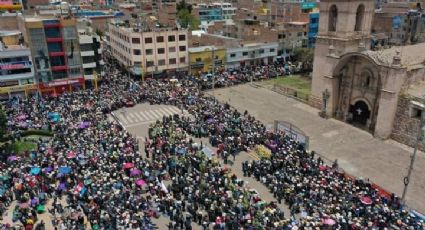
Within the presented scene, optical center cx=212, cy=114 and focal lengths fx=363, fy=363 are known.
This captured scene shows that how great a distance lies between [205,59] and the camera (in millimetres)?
59938

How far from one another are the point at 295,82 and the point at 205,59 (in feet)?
49.3

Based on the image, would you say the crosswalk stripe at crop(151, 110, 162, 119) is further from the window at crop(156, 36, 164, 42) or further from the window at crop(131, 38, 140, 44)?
the window at crop(156, 36, 164, 42)

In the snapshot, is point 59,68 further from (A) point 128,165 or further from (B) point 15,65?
(A) point 128,165

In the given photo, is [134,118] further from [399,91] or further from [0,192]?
[399,91]

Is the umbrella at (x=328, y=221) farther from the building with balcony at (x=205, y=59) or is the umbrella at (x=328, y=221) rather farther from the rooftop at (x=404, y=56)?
the building with balcony at (x=205, y=59)

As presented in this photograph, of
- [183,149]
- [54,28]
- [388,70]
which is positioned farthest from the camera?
[54,28]

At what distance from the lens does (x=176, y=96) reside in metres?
47.3

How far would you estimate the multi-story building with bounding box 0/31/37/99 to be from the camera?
1784 inches

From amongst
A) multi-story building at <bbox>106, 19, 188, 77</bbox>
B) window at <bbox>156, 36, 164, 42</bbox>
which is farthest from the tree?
window at <bbox>156, 36, 164, 42</bbox>

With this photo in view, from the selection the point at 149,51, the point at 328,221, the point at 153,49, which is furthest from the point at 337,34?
the point at 149,51

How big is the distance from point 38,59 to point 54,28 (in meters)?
4.54

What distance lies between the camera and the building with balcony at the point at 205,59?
59.1 meters

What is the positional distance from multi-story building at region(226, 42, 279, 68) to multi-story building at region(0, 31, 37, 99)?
30.0m

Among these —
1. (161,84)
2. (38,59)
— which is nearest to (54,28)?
(38,59)
